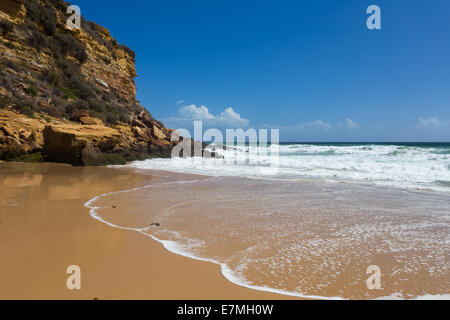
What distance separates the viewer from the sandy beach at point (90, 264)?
203 centimetres

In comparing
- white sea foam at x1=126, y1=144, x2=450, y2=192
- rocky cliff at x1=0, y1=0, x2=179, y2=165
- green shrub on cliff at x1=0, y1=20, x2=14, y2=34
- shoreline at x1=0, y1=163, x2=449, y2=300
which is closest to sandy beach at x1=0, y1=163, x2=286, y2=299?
shoreline at x1=0, y1=163, x2=449, y2=300

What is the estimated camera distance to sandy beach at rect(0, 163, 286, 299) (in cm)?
203

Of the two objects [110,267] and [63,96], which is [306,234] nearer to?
[110,267]

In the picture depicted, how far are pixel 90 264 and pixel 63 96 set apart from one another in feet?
56.3

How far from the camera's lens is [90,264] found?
8.08ft

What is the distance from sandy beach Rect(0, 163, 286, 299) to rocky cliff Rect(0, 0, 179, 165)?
27.3ft

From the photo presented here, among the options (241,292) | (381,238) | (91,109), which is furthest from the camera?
(91,109)

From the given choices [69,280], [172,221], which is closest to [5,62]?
[172,221]

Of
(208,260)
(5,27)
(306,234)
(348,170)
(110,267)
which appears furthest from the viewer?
(5,27)

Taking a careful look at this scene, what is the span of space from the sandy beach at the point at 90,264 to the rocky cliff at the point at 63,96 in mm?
8323

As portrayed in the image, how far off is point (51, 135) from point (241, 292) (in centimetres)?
1214

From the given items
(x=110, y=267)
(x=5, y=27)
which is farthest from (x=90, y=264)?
(x=5, y=27)
